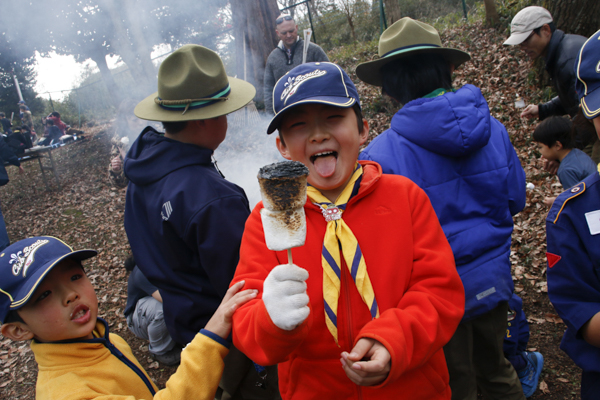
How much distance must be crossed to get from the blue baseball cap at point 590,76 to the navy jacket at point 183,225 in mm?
1861

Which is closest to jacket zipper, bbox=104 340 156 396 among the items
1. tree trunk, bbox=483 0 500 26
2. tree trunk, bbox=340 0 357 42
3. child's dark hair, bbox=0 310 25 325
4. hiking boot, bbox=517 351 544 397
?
child's dark hair, bbox=0 310 25 325

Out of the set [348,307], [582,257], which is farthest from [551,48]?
[348,307]

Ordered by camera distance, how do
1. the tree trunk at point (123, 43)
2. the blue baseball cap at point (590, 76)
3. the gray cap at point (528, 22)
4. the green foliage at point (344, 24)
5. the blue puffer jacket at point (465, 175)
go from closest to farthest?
1. the blue baseball cap at point (590, 76)
2. the blue puffer jacket at point (465, 175)
3. the gray cap at point (528, 22)
4. the tree trunk at point (123, 43)
5. the green foliage at point (344, 24)

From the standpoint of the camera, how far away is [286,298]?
1201 mm

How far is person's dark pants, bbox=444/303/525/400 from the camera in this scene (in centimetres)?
225

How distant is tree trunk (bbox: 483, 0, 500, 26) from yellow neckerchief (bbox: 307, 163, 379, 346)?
11338mm

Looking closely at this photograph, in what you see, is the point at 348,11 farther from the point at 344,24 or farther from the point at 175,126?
the point at 175,126

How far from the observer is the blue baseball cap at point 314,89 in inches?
66.2

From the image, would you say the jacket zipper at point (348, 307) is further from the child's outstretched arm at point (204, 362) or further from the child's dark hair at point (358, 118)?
the child's dark hair at point (358, 118)

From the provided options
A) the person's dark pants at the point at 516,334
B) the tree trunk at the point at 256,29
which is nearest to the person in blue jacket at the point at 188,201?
the person's dark pants at the point at 516,334

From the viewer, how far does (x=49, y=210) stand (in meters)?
10.8

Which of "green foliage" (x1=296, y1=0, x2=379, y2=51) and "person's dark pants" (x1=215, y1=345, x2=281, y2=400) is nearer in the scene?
"person's dark pants" (x1=215, y1=345, x2=281, y2=400)

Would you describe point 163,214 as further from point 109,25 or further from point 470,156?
point 109,25

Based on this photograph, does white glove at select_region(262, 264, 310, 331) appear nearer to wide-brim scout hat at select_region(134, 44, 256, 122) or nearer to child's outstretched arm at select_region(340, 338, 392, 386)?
child's outstretched arm at select_region(340, 338, 392, 386)
